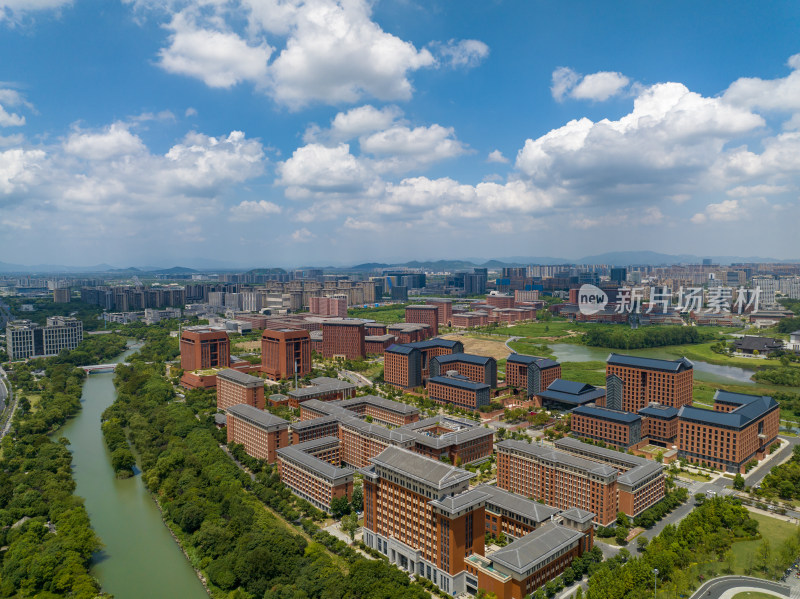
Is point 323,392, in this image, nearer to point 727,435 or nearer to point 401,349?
point 401,349

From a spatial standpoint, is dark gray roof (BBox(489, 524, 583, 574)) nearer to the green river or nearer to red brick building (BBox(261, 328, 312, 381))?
the green river

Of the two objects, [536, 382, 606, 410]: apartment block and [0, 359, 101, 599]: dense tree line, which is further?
[536, 382, 606, 410]: apartment block

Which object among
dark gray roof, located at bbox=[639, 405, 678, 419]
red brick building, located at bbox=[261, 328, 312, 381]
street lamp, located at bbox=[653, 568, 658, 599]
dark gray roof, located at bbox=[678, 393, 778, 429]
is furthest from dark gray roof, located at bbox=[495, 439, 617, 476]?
red brick building, located at bbox=[261, 328, 312, 381]

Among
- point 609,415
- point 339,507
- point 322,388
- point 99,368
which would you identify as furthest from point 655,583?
point 99,368

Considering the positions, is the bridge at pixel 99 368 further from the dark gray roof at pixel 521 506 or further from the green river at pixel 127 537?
the dark gray roof at pixel 521 506

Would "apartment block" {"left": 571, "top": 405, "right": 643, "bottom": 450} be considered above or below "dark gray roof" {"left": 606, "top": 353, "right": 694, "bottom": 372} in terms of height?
below
